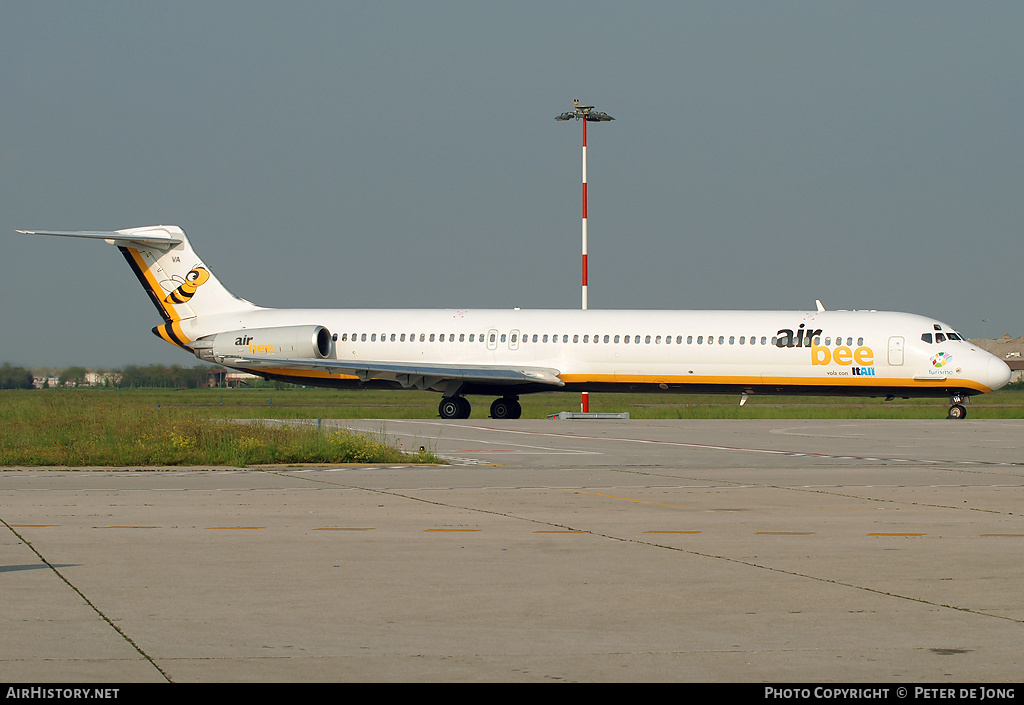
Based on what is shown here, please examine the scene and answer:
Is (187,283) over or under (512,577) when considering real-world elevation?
over

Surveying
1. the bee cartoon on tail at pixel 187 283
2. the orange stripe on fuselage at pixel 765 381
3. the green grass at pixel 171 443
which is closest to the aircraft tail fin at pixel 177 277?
the bee cartoon on tail at pixel 187 283

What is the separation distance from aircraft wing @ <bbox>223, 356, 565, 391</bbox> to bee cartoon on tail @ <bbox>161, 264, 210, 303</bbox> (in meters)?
5.11

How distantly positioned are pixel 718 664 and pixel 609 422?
31.0m

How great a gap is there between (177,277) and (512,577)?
1460 inches

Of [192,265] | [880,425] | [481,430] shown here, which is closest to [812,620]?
[481,430]

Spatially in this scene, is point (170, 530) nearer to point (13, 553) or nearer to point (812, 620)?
point (13, 553)

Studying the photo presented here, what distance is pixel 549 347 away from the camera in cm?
4016

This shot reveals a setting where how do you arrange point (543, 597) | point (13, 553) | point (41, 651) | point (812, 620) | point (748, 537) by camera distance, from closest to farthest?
point (41, 651)
point (812, 620)
point (543, 597)
point (13, 553)
point (748, 537)

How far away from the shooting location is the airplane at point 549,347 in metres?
37.1

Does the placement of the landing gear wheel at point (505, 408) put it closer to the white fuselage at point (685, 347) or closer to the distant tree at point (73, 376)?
the white fuselage at point (685, 347)

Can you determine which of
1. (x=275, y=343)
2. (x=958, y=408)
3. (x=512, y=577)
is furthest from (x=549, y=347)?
(x=512, y=577)

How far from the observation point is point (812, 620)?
799cm

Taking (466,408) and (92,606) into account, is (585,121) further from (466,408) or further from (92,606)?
(92,606)

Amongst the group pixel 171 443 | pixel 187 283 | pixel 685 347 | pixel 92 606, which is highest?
pixel 187 283
